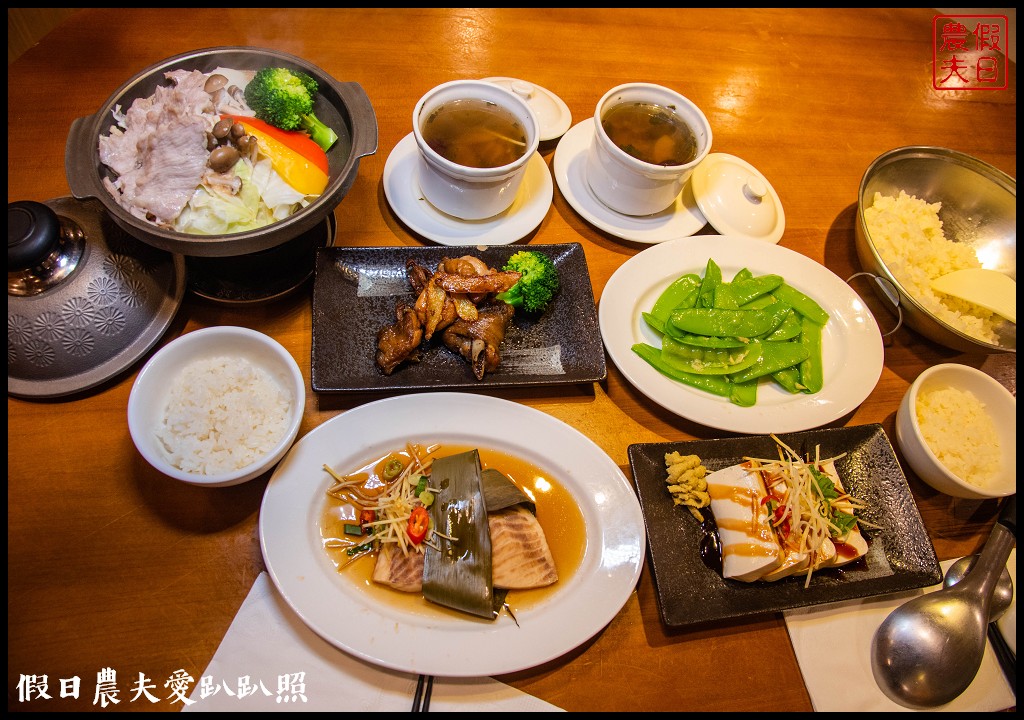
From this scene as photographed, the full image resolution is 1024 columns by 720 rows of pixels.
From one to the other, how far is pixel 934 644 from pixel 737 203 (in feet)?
5.85

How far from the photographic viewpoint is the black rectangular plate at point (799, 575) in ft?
5.58

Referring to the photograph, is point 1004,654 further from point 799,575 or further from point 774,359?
point 774,359

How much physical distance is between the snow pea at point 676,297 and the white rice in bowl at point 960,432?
0.90m

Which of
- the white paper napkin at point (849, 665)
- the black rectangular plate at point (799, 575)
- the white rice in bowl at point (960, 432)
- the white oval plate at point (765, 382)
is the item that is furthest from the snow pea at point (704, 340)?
the white paper napkin at point (849, 665)

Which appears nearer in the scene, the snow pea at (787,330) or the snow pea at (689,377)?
the snow pea at (689,377)

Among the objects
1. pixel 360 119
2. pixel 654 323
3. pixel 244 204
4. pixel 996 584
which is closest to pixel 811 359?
pixel 654 323

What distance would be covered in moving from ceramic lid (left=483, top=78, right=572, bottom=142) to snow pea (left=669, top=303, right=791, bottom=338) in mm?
1121

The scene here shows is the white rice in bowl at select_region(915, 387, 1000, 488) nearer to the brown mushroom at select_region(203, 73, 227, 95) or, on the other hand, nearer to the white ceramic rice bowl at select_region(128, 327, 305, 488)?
the white ceramic rice bowl at select_region(128, 327, 305, 488)

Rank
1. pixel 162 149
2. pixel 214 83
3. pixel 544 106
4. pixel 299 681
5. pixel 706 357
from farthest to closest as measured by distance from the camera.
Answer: pixel 544 106 < pixel 706 357 < pixel 214 83 < pixel 162 149 < pixel 299 681

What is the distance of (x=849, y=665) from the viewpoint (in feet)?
5.61

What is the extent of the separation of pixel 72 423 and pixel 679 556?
6.50 feet

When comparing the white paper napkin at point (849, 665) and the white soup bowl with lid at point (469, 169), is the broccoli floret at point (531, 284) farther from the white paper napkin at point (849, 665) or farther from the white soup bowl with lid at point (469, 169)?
the white paper napkin at point (849, 665)

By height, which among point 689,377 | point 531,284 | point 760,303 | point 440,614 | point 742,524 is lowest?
point 440,614

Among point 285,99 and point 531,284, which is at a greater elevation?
point 285,99
